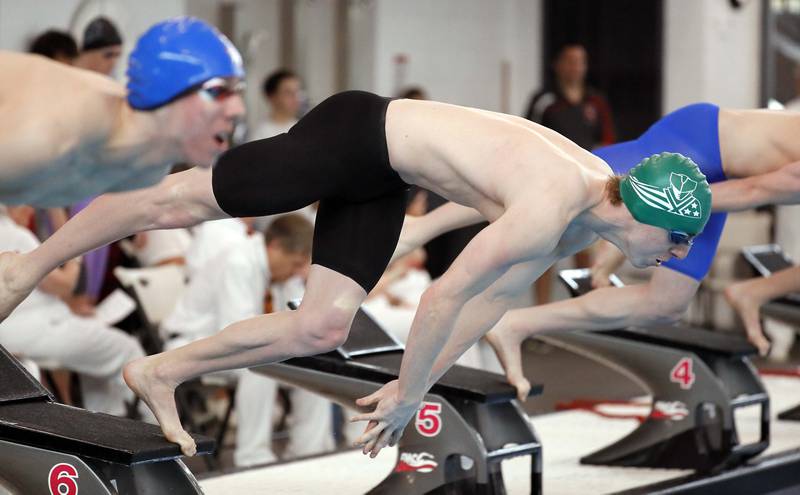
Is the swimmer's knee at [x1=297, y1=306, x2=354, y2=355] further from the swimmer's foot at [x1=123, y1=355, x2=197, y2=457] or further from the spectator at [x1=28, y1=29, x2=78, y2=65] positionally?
the spectator at [x1=28, y1=29, x2=78, y2=65]

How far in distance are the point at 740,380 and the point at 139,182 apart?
331 centimetres

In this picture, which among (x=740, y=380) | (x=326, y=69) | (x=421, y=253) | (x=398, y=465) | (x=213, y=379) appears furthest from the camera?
(x=326, y=69)

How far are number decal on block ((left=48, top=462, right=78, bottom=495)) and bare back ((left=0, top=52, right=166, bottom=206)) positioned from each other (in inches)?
45.5

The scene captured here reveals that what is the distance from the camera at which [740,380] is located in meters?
5.12

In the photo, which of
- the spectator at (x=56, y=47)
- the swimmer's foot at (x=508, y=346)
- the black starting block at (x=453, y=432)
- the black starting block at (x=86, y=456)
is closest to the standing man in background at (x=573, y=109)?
the spectator at (x=56, y=47)

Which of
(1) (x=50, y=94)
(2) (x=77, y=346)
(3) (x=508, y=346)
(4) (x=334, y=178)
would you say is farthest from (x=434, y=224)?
(1) (x=50, y=94)

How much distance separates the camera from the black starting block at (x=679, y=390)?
4918mm

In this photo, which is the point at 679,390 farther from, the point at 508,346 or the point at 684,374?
the point at 508,346

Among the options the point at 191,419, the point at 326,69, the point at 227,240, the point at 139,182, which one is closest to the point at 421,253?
the point at 227,240

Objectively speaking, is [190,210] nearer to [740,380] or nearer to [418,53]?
[740,380]

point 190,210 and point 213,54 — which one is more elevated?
point 213,54

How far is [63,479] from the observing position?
3355mm

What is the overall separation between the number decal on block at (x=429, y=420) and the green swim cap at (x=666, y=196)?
1149 mm

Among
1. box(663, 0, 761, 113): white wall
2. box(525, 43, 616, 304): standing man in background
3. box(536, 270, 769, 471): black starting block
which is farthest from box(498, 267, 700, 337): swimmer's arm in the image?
box(663, 0, 761, 113): white wall
